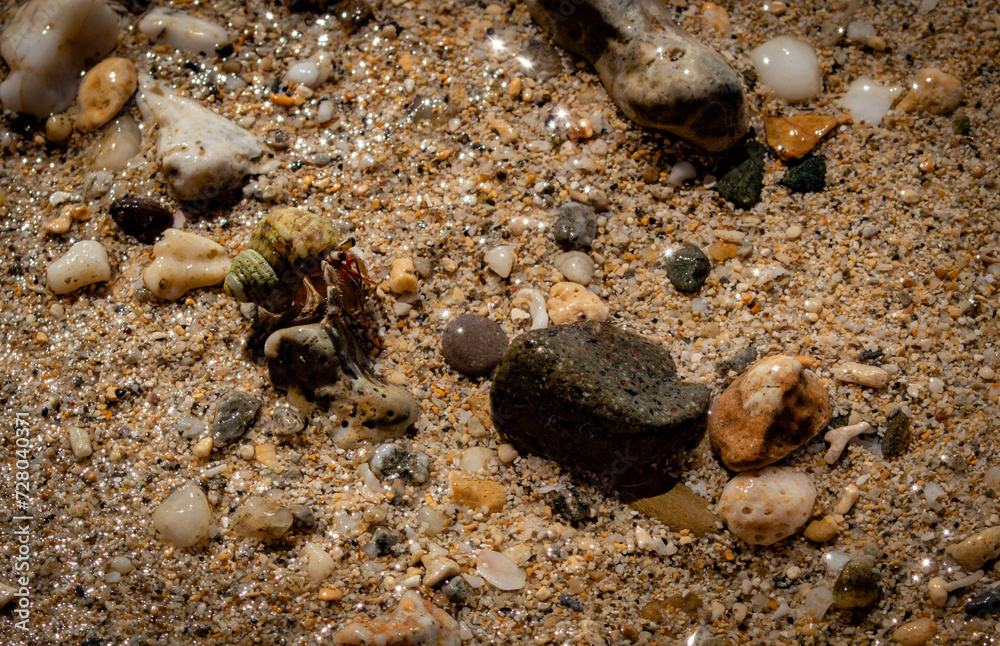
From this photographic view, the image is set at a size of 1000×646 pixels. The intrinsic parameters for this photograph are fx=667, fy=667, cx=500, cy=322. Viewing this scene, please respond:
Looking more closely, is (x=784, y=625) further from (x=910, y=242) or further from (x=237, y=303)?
(x=237, y=303)

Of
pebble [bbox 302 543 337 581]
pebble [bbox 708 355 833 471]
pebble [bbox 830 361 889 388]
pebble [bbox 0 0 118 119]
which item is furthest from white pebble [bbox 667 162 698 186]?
pebble [bbox 0 0 118 119]

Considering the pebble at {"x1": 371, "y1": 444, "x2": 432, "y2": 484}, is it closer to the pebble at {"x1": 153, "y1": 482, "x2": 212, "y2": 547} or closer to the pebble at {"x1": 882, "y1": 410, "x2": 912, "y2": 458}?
the pebble at {"x1": 153, "y1": 482, "x2": 212, "y2": 547}

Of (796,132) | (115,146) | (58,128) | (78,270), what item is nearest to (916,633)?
(796,132)

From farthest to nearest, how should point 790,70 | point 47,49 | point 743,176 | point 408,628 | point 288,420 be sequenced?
1. point 47,49
2. point 790,70
3. point 743,176
4. point 288,420
5. point 408,628

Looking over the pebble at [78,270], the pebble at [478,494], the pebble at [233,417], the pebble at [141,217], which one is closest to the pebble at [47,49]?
the pebble at [141,217]

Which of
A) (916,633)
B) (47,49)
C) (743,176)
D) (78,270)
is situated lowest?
(916,633)

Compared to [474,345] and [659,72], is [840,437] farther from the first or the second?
[659,72]

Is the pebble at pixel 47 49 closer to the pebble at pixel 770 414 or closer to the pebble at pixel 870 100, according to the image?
the pebble at pixel 770 414

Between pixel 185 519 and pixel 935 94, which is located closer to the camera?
pixel 185 519
